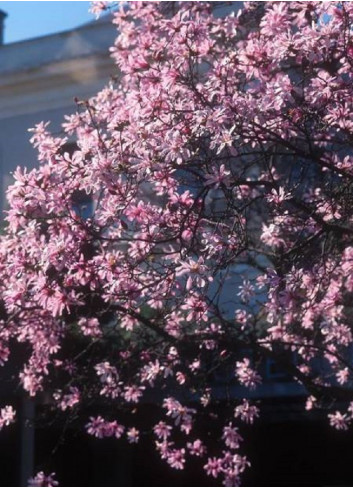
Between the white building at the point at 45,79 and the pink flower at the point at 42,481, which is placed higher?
the white building at the point at 45,79

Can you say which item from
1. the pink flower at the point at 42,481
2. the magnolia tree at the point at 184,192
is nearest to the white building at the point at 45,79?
the magnolia tree at the point at 184,192

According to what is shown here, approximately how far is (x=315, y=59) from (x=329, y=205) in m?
1.03

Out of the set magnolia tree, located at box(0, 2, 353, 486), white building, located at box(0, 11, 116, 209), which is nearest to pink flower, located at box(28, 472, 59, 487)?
magnolia tree, located at box(0, 2, 353, 486)

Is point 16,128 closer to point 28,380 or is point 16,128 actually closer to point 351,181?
point 28,380

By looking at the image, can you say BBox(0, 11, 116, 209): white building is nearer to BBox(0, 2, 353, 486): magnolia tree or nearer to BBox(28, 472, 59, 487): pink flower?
BBox(0, 2, 353, 486): magnolia tree

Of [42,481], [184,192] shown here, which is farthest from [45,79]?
[184,192]

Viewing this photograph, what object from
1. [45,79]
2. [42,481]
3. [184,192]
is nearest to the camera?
[184,192]

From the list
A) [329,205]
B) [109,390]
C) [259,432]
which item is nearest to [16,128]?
[259,432]

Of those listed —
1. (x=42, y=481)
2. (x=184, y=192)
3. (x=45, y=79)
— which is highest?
(x=45, y=79)

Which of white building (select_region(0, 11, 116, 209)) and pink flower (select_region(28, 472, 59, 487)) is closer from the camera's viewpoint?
pink flower (select_region(28, 472, 59, 487))

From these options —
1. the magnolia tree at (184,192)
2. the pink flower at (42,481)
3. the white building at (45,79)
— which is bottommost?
the pink flower at (42,481)

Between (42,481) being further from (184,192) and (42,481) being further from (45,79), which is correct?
(45,79)

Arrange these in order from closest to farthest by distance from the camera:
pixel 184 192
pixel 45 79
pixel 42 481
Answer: pixel 184 192
pixel 42 481
pixel 45 79

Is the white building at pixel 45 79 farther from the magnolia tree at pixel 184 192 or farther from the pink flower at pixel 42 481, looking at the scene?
the pink flower at pixel 42 481
